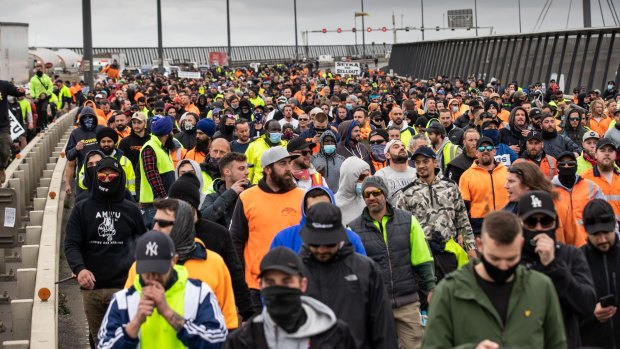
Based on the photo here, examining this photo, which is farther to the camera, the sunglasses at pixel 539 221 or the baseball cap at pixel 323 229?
the sunglasses at pixel 539 221

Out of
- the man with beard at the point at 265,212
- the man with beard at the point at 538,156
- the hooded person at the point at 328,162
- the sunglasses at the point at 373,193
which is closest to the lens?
the sunglasses at the point at 373,193

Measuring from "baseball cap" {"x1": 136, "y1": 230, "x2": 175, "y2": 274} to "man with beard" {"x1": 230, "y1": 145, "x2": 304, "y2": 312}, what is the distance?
2.95 m

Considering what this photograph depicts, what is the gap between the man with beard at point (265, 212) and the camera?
9.43 meters

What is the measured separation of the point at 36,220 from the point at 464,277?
10461mm

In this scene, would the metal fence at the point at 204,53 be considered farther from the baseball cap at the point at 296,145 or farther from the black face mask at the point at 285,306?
the black face mask at the point at 285,306

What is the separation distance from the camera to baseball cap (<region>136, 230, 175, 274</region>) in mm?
6398

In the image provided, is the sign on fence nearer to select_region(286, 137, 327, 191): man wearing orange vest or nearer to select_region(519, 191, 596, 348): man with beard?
select_region(286, 137, 327, 191): man wearing orange vest

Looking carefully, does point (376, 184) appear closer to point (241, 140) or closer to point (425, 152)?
point (425, 152)

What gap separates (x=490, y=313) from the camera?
592cm

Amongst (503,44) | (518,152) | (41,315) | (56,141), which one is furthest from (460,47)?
(41,315)

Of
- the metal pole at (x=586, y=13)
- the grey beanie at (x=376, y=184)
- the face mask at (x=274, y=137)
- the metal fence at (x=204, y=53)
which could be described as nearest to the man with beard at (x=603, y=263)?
the grey beanie at (x=376, y=184)

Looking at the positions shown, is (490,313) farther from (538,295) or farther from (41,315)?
→ (41,315)

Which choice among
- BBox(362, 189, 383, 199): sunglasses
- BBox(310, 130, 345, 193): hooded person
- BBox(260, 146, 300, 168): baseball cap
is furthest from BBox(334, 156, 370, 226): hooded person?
BBox(310, 130, 345, 193): hooded person

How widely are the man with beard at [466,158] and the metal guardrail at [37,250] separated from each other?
14.0ft
